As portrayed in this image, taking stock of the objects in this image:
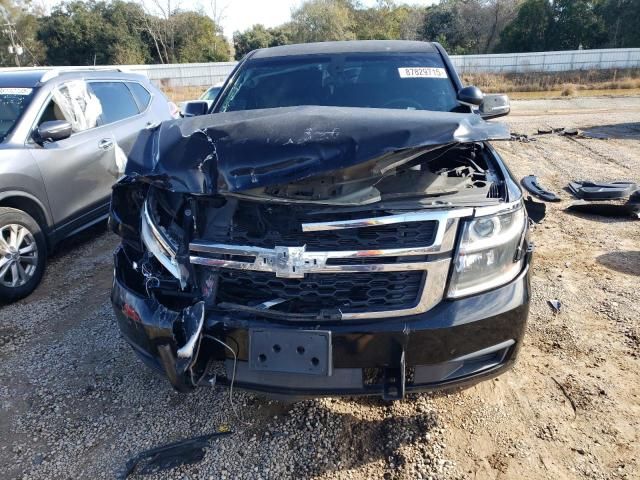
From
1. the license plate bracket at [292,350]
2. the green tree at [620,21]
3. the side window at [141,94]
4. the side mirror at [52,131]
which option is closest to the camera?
the license plate bracket at [292,350]

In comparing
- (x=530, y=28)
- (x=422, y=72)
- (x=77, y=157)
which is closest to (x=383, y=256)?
(x=422, y=72)

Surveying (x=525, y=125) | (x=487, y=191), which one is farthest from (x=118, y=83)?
(x=525, y=125)

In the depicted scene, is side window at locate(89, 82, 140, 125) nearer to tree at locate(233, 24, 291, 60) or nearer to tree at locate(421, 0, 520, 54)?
tree at locate(421, 0, 520, 54)

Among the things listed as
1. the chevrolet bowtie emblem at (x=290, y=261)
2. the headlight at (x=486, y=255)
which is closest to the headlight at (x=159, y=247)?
the chevrolet bowtie emblem at (x=290, y=261)

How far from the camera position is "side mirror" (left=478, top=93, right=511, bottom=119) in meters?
3.19

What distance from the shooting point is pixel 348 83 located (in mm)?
3299

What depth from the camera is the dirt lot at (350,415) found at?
2086 mm

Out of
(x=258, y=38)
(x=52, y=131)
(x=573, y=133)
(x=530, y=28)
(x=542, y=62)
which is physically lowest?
(x=573, y=133)

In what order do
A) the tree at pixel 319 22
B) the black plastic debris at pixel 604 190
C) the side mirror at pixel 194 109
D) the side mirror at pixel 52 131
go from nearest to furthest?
the side mirror at pixel 194 109 → the side mirror at pixel 52 131 → the black plastic debris at pixel 604 190 → the tree at pixel 319 22

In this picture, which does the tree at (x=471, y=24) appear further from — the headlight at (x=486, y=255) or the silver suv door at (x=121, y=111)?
the headlight at (x=486, y=255)

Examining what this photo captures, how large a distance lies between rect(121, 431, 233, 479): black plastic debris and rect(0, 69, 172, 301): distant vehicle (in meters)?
2.33

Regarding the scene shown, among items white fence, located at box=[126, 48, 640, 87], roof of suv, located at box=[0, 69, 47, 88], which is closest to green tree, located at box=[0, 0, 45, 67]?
white fence, located at box=[126, 48, 640, 87]

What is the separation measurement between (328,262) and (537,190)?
5.12 m

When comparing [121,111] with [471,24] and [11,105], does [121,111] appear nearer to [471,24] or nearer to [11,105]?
[11,105]
